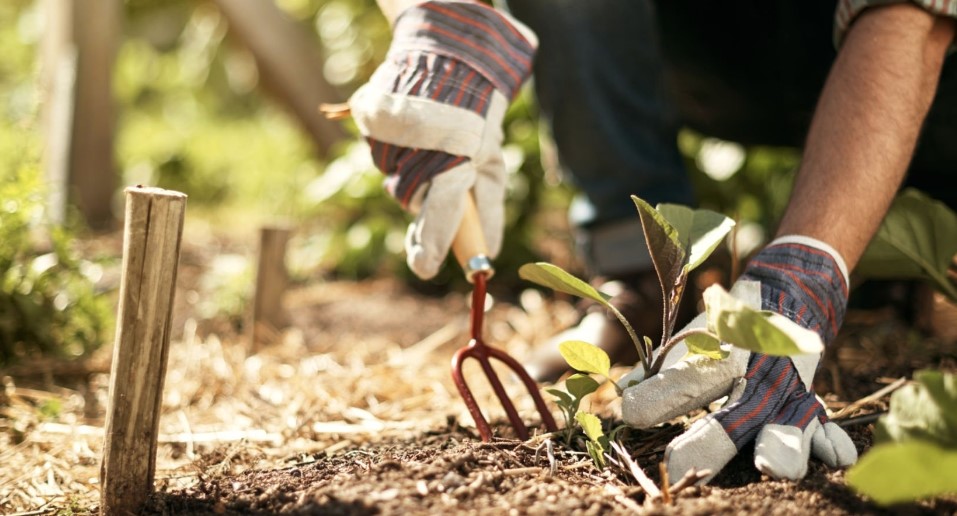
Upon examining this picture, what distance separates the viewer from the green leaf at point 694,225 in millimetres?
987

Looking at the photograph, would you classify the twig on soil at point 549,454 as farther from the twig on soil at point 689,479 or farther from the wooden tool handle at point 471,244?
the wooden tool handle at point 471,244

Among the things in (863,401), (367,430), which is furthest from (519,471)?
(863,401)

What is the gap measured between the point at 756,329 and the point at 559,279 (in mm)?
262

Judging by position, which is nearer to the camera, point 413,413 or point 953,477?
point 953,477

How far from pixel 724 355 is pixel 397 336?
117cm

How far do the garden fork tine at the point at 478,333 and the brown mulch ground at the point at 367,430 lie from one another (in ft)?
0.17

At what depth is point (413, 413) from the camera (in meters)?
1.40

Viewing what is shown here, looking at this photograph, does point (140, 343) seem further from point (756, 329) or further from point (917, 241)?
point (917, 241)

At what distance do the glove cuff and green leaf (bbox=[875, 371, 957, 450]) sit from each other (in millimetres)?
669

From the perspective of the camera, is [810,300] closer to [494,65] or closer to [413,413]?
[494,65]

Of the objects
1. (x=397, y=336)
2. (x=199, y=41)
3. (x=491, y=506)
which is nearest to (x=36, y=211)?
(x=397, y=336)

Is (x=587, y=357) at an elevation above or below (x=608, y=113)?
below

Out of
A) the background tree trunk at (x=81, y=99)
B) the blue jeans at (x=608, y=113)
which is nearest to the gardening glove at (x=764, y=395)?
the blue jeans at (x=608, y=113)

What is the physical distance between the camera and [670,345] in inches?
38.4
